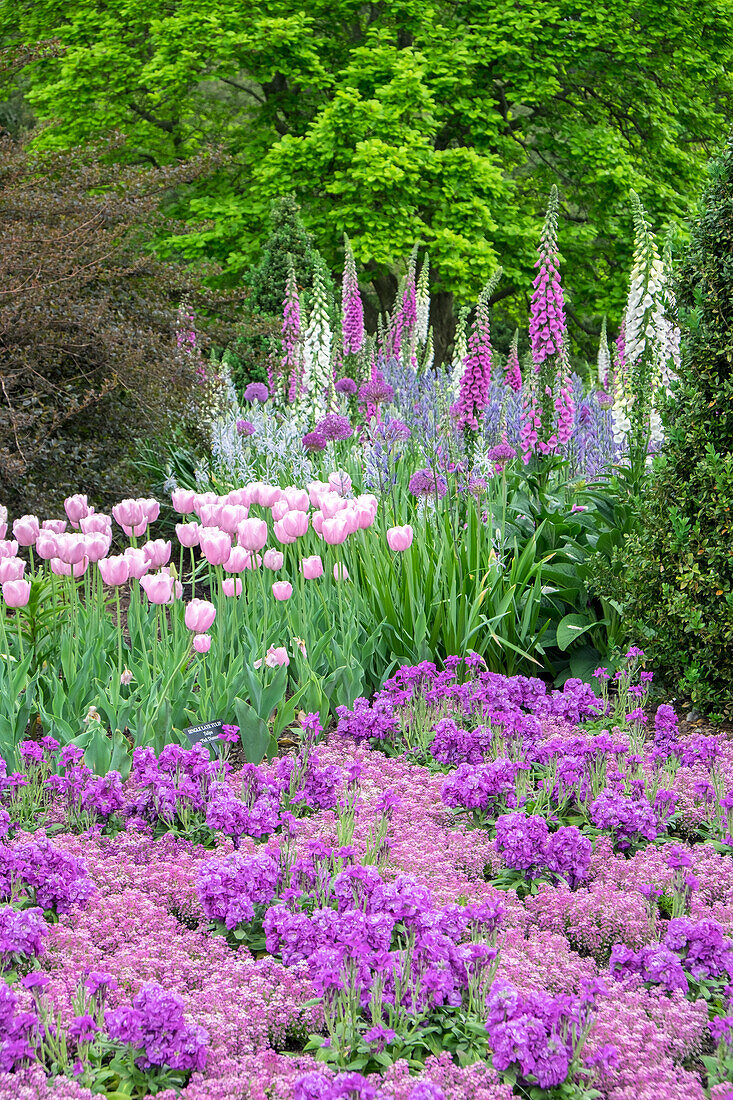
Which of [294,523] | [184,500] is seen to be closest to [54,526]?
[184,500]

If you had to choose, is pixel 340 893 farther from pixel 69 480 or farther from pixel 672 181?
pixel 672 181

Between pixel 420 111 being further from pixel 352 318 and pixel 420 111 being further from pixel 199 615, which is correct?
pixel 199 615

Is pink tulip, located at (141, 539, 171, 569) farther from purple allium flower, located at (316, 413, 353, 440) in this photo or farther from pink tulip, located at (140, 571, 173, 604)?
purple allium flower, located at (316, 413, 353, 440)

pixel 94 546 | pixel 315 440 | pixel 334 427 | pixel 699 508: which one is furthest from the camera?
pixel 315 440

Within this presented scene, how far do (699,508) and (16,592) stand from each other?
2945 millimetres

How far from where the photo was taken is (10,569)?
12.8 ft

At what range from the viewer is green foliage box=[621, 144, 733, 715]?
4203 mm

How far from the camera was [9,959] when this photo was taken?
91.7 inches

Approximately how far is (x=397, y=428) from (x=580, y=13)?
13.6 m

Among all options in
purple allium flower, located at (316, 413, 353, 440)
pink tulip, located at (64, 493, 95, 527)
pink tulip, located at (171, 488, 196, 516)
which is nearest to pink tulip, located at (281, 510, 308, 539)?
pink tulip, located at (171, 488, 196, 516)

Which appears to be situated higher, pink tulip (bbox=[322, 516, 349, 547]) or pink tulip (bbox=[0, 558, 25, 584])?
pink tulip (bbox=[0, 558, 25, 584])

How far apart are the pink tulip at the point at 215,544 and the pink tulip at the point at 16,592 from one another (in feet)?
2.34

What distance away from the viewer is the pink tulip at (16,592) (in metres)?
3.77

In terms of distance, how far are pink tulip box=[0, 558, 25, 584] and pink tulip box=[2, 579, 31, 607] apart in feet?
0.27
